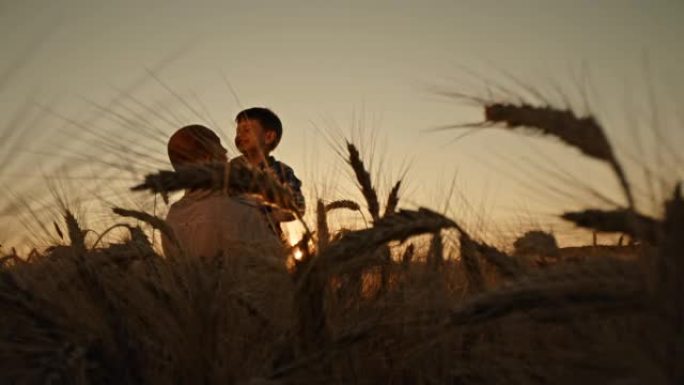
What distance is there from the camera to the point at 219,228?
1.88m

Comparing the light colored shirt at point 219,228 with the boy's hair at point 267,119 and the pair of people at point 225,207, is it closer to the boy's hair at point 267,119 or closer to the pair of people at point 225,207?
the pair of people at point 225,207

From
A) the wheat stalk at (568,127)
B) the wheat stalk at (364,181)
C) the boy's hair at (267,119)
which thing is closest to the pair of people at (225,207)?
the boy's hair at (267,119)

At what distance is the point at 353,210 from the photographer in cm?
219

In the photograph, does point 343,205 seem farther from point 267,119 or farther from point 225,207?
point 267,119

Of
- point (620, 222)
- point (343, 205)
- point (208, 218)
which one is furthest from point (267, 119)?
point (620, 222)

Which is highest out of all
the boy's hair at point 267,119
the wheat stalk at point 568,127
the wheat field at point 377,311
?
the boy's hair at point 267,119

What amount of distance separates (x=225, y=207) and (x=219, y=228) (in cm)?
21

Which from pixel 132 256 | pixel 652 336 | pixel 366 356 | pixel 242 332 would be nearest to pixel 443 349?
pixel 366 356

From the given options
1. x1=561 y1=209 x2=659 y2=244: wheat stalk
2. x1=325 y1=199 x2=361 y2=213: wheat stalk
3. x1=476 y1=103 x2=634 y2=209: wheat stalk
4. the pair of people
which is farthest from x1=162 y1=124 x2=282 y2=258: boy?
x1=561 y1=209 x2=659 y2=244: wheat stalk

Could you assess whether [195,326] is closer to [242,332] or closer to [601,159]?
[242,332]

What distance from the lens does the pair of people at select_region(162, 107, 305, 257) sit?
173 centimetres

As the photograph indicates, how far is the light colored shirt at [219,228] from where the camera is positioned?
175cm

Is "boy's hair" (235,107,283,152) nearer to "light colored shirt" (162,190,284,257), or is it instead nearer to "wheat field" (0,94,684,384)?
"light colored shirt" (162,190,284,257)

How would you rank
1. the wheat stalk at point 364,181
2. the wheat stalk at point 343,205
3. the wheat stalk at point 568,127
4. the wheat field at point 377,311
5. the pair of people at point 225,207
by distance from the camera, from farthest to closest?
the wheat stalk at point 343,205
the wheat stalk at point 364,181
the pair of people at point 225,207
the wheat stalk at point 568,127
the wheat field at point 377,311
